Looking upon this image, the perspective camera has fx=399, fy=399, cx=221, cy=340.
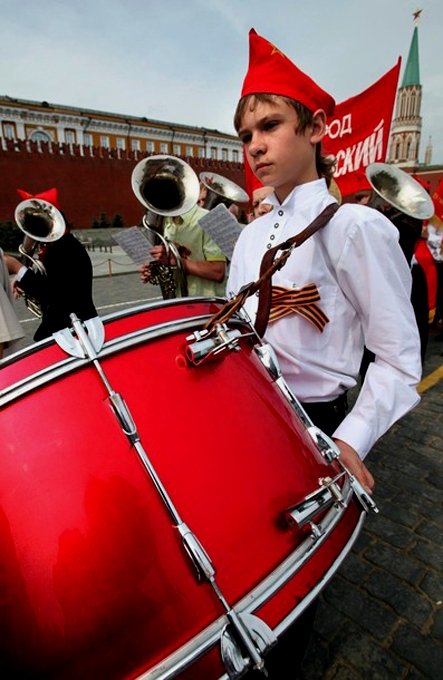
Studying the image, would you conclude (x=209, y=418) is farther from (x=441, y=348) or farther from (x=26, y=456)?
(x=441, y=348)

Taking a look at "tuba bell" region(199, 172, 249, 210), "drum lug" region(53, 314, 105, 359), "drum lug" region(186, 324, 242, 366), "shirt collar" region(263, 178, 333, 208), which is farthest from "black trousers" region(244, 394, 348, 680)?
"tuba bell" region(199, 172, 249, 210)

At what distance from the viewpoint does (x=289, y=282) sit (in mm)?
1221

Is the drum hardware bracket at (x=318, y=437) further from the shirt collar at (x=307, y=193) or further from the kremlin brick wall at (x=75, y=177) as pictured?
the kremlin brick wall at (x=75, y=177)

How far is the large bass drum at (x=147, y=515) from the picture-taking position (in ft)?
2.27

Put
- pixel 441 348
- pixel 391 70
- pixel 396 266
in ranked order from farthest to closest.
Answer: pixel 441 348, pixel 391 70, pixel 396 266

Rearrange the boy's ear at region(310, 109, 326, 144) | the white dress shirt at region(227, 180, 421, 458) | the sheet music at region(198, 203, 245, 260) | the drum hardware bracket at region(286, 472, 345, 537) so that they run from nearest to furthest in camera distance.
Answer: the drum hardware bracket at region(286, 472, 345, 537) < the white dress shirt at region(227, 180, 421, 458) < the boy's ear at region(310, 109, 326, 144) < the sheet music at region(198, 203, 245, 260)

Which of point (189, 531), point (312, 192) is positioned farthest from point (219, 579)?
point (312, 192)

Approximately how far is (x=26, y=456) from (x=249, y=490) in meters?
0.44

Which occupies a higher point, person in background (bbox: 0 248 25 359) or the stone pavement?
person in background (bbox: 0 248 25 359)

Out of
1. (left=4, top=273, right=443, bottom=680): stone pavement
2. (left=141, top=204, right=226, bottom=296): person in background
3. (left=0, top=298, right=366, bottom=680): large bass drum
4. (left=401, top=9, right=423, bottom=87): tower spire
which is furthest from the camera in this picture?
(left=401, top=9, right=423, bottom=87): tower spire

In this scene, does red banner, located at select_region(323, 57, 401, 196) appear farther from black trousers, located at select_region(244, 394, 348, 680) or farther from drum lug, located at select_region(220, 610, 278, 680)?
drum lug, located at select_region(220, 610, 278, 680)

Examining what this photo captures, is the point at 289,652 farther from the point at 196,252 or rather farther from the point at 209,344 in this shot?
the point at 196,252

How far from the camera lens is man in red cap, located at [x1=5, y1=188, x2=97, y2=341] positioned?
3.09m

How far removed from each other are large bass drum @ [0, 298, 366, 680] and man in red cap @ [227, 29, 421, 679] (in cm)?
36
